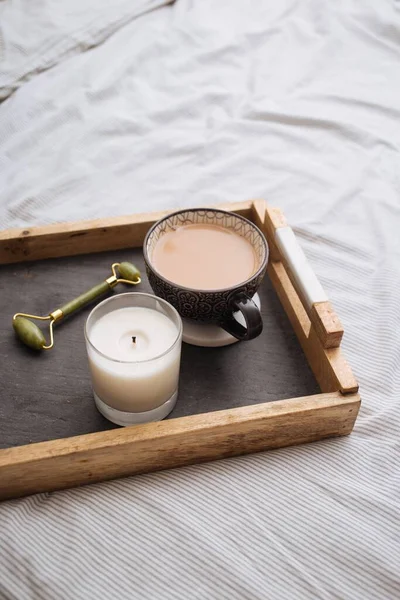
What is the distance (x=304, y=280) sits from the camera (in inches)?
28.1

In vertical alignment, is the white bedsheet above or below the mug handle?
below

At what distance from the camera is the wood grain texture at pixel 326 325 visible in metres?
0.67

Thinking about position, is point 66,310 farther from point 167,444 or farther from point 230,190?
Answer: point 230,190

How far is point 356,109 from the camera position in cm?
125

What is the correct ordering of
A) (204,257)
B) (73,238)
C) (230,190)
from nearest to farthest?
(204,257) < (73,238) < (230,190)

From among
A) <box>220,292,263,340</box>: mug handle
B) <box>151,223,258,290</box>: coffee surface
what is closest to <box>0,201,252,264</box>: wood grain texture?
<box>151,223,258,290</box>: coffee surface

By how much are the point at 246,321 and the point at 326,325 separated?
9 centimetres

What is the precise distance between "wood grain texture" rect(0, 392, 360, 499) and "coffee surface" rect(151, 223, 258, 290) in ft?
0.47

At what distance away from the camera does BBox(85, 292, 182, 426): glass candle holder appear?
23.8 inches

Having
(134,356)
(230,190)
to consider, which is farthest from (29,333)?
(230,190)

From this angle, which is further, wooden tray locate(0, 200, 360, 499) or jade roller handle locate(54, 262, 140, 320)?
jade roller handle locate(54, 262, 140, 320)

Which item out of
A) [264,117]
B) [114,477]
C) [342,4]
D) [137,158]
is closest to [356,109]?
[264,117]

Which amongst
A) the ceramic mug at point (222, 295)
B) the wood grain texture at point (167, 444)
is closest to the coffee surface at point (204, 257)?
the ceramic mug at point (222, 295)

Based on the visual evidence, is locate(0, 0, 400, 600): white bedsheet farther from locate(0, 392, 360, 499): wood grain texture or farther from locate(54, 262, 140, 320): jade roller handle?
locate(54, 262, 140, 320): jade roller handle
